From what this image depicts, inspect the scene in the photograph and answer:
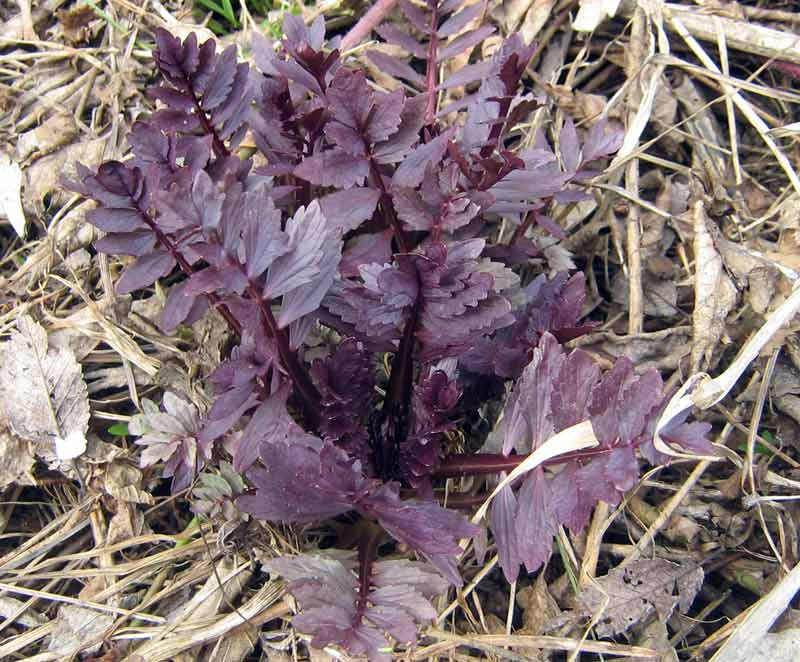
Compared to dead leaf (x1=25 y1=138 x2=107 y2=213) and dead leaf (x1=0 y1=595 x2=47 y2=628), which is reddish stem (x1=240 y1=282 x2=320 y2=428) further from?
dead leaf (x1=25 y1=138 x2=107 y2=213)

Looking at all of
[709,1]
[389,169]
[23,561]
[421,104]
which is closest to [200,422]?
[23,561]

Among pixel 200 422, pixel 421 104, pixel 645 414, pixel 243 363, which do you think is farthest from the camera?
pixel 200 422

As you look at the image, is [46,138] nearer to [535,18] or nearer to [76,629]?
[76,629]

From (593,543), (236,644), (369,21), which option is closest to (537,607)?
(593,543)

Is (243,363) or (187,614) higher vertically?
(243,363)

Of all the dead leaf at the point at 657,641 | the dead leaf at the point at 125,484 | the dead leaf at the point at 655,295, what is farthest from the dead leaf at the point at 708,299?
the dead leaf at the point at 125,484

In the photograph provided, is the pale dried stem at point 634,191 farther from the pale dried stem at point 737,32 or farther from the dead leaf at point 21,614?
the dead leaf at point 21,614

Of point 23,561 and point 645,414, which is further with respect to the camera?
point 23,561

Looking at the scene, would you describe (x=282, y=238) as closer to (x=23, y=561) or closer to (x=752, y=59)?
(x=23, y=561)

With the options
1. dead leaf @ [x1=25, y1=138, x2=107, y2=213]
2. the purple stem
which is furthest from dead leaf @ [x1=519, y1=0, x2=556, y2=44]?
dead leaf @ [x1=25, y1=138, x2=107, y2=213]
